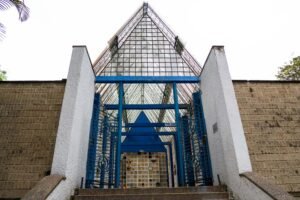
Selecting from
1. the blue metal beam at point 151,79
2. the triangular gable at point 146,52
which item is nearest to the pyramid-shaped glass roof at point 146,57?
the triangular gable at point 146,52

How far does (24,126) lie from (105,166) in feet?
9.87

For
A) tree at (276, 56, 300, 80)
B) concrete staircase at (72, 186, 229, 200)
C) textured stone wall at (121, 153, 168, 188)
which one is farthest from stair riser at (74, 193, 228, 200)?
tree at (276, 56, 300, 80)

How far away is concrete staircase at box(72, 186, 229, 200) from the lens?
13.2 ft

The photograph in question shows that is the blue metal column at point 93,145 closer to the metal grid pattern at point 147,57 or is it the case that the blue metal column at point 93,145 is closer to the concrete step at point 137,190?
the concrete step at point 137,190

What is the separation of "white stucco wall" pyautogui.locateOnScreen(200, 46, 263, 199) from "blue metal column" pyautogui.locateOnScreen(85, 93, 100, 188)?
10.8ft

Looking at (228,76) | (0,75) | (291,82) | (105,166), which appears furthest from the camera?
(0,75)

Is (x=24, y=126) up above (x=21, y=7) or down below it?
below

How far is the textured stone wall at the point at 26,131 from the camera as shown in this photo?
4090 millimetres

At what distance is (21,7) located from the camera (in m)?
3.88

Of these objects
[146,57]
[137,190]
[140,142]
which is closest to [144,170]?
[140,142]

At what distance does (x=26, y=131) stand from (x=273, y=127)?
5.63 meters

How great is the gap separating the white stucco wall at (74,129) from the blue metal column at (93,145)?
1.01ft

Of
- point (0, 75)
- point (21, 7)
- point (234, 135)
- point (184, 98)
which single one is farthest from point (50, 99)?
point (0, 75)

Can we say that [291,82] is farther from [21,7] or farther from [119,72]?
[21,7]
